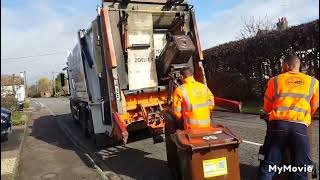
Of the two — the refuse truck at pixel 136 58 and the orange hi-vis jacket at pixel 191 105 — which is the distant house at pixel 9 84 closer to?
the refuse truck at pixel 136 58

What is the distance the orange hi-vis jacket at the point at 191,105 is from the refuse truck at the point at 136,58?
2.50 meters

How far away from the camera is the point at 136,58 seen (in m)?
8.30

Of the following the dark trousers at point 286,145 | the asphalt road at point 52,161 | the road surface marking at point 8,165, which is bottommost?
the asphalt road at point 52,161

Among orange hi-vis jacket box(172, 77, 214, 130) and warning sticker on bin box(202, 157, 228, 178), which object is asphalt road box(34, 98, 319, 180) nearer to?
warning sticker on bin box(202, 157, 228, 178)

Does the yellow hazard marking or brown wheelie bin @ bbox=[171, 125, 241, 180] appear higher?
brown wheelie bin @ bbox=[171, 125, 241, 180]

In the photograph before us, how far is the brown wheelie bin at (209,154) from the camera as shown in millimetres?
4590

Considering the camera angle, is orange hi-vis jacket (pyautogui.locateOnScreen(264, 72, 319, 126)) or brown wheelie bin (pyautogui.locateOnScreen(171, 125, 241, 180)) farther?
brown wheelie bin (pyautogui.locateOnScreen(171, 125, 241, 180))

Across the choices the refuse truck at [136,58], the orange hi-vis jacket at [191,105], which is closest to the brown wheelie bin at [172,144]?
the orange hi-vis jacket at [191,105]

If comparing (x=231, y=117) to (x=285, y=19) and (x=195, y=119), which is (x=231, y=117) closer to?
(x=195, y=119)

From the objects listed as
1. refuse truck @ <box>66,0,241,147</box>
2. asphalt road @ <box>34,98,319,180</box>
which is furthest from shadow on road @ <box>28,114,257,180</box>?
refuse truck @ <box>66,0,241,147</box>

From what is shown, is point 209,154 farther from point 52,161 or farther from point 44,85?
point 44,85

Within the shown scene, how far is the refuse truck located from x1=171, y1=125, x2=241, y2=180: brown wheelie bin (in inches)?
110

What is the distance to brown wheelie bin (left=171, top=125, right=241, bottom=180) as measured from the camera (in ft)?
15.1

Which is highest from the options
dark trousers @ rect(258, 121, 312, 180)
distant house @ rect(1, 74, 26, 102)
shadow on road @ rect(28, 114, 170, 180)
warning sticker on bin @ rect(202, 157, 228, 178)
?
distant house @ rect(1, 74, 26, 102)
